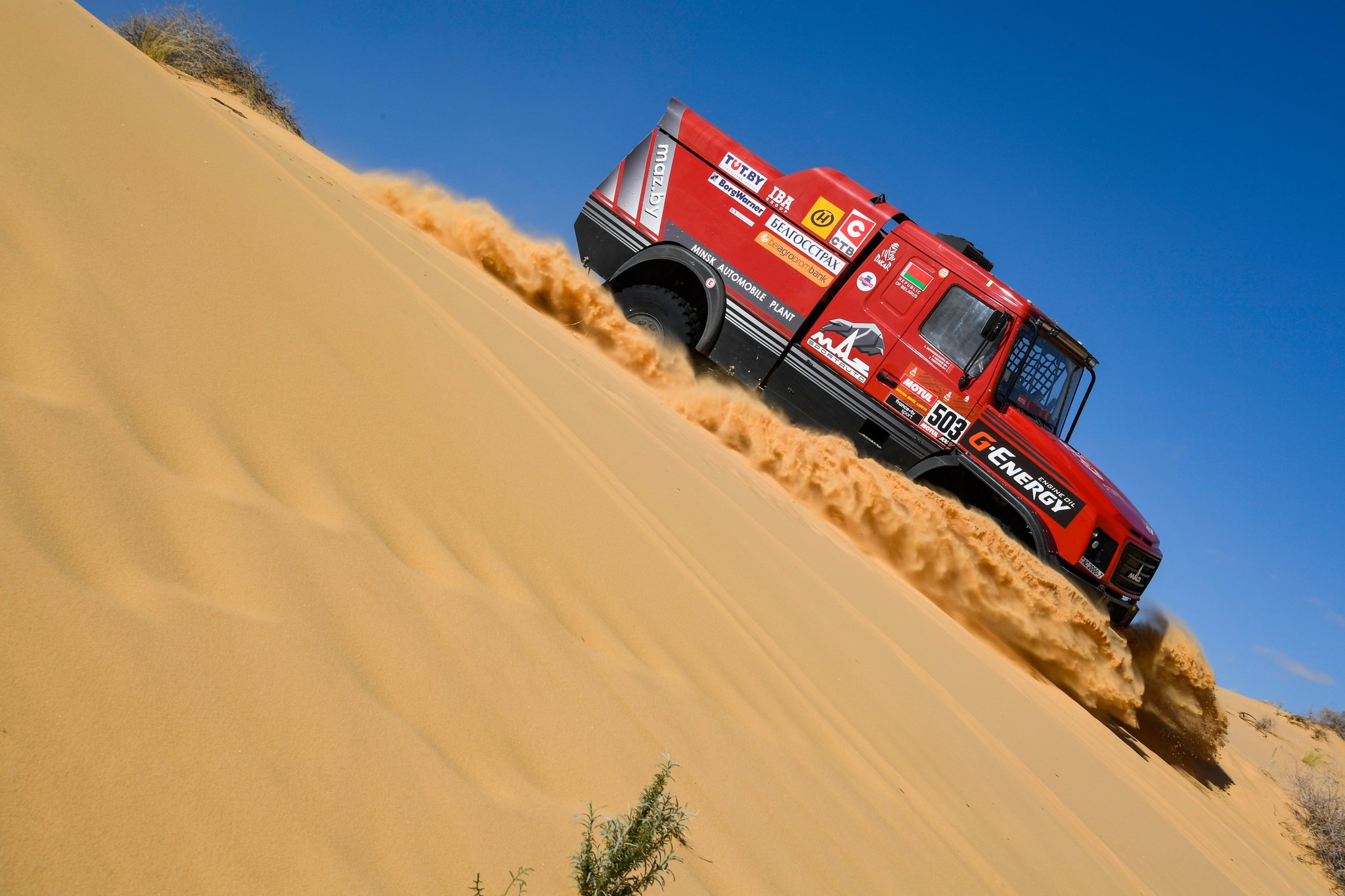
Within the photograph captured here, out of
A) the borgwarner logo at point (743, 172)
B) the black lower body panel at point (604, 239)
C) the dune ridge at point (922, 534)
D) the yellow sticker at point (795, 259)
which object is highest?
the borgwarner logo at point (743, 172)

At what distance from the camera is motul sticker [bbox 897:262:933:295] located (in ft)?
26.6

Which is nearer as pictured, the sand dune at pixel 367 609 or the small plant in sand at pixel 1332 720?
the sand dune at pixel 367 609

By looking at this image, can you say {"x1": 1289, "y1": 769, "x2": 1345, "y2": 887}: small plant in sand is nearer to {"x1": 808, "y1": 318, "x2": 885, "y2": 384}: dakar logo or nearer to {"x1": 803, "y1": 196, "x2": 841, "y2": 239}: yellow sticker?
{"x1": 808, "y1": 318, "x2": 885, "y2": 384}: dakar logo

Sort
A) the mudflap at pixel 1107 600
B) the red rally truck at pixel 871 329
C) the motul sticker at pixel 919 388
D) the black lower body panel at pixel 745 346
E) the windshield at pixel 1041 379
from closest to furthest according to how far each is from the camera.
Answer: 1. the mudflap at pixel 1107 600
2. the red rally truck at pixel 871 329
3. the windshield at pixel 1041 379
4. the motul sticker at pixel 919 388
5. the black lower body panel at pixel 745 346

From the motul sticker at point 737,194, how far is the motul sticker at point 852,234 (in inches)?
31.9

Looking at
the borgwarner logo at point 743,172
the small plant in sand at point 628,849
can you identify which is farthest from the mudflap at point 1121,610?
the small plant in sand at point 628,849

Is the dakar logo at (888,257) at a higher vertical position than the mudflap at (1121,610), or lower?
higher

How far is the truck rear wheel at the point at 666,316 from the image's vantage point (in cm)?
895

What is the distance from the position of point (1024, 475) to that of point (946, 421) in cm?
82

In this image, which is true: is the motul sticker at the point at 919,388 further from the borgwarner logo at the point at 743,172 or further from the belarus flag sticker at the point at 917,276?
the borgwarner logo at the point at 743,172

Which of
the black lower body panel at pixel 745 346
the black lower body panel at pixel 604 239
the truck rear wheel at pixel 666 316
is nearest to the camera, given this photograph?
the black lower body panel at pixel 745 346

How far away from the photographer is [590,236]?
952 cm

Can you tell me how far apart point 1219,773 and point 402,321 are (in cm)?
894

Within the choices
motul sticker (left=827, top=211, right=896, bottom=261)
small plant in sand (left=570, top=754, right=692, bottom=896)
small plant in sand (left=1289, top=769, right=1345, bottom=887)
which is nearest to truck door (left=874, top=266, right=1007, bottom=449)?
motul sticker (left=827, top=211, right=896, bottom=261)
